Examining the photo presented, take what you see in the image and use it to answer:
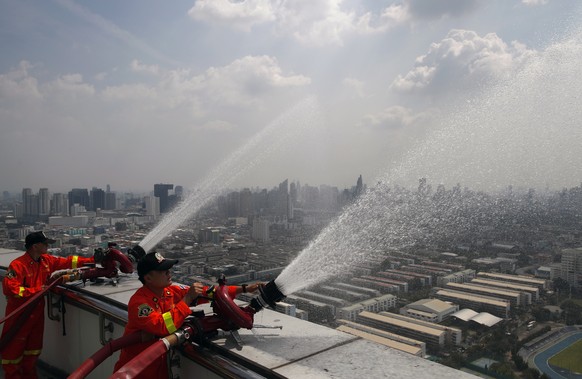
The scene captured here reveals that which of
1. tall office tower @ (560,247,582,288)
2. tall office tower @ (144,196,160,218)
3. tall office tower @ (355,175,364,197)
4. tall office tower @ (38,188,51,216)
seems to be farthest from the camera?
tall office tower @ (38,188,51,216)

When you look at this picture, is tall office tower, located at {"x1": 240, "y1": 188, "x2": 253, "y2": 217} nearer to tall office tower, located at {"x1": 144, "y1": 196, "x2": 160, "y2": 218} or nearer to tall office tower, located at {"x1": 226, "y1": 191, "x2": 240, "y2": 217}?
tall office tower, located at {"x1": 226, "y1": 191, "x2": 240, "y2": 217}

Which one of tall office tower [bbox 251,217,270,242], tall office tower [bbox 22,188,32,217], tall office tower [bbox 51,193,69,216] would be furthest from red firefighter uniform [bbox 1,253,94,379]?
tall office tower [bbox 51,193,69,216]

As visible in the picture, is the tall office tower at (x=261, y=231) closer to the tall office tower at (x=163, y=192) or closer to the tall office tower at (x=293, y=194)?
the tall office tower at (x=293, y=194)

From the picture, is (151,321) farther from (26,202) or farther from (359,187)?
(26,202)

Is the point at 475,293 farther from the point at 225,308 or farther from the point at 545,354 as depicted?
the point at 225,308

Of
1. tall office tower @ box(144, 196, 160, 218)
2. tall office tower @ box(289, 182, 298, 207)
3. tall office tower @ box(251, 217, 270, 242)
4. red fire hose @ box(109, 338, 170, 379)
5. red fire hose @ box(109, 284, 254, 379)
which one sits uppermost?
tall office tower @ box(289, 182, 298, 207)

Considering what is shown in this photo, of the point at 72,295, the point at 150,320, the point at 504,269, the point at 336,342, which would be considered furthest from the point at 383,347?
the point at 504,269

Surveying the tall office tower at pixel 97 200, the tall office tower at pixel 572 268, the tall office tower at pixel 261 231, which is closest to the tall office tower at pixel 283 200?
the tall office tower at pixel 261 231
